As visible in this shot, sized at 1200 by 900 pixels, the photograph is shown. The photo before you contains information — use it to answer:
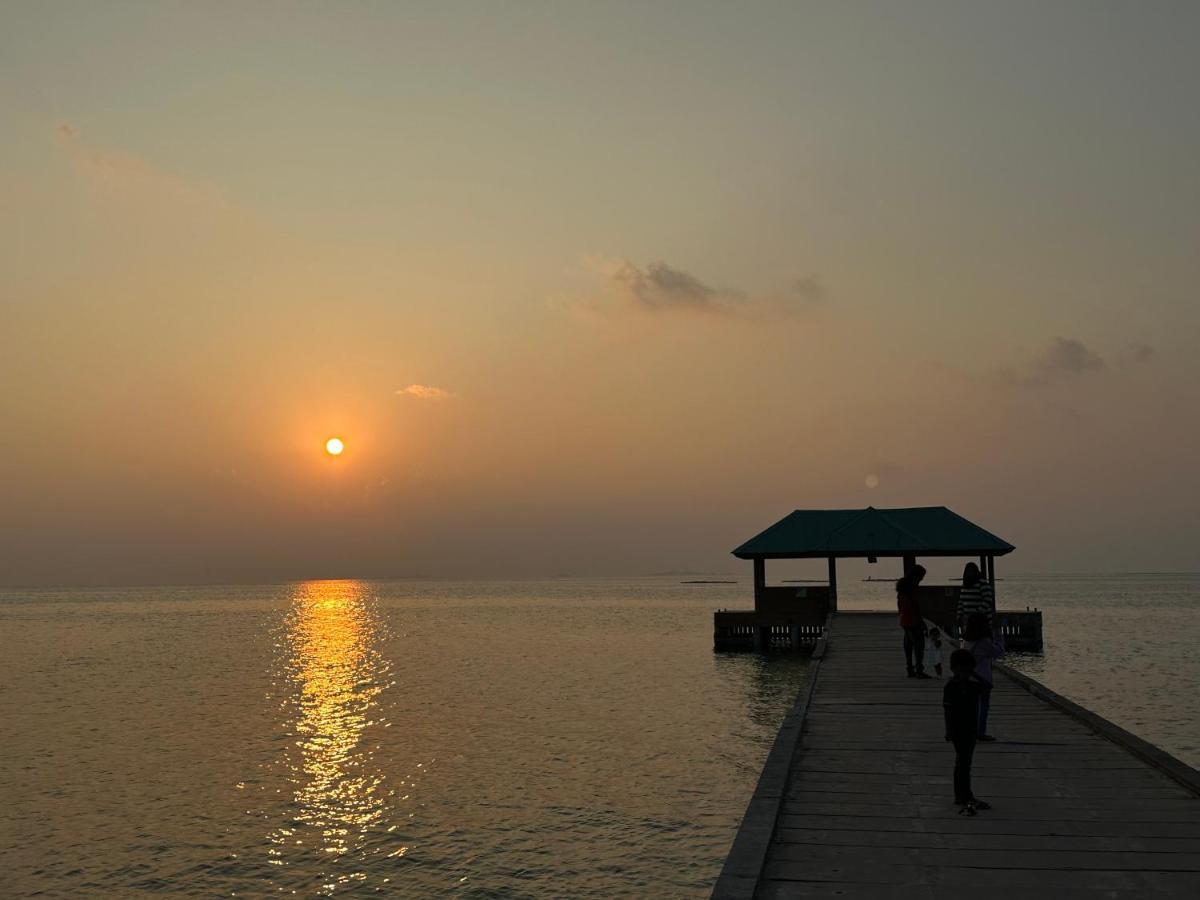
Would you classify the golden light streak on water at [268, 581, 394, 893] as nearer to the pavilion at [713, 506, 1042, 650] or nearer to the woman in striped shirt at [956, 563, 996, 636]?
the woman in striped shirt at [956, 563, 996, 636]

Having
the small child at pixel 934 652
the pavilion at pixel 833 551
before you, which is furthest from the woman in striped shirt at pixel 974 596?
the pavilion at pixel 833 551

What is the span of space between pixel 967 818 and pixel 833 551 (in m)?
31.7

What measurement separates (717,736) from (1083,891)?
1846cm

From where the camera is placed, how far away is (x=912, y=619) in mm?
17828

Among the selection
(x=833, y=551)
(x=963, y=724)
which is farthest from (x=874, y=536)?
(x=963, y=724)

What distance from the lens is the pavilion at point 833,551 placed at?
39.2 m

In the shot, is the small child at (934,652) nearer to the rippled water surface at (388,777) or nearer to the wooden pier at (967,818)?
the rippled water surface at (388,777)

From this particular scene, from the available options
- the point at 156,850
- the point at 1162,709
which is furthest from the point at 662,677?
the point at 156,850

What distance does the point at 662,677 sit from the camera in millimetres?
40406

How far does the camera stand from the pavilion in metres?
39.2

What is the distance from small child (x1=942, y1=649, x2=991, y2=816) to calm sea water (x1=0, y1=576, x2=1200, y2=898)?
192 inches

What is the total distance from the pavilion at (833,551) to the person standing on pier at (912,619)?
20.0 metres

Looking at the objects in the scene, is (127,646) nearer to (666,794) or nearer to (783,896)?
(666,794)

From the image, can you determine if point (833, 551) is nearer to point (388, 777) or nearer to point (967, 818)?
point (388, 777)
